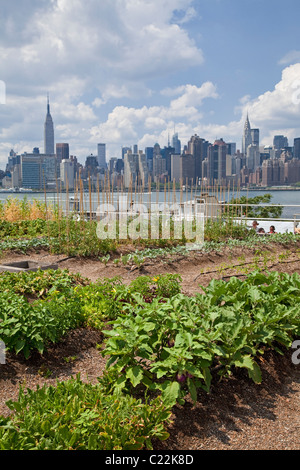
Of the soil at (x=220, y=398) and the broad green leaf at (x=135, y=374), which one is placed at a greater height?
the broad green leaf at (x=135, y=374)

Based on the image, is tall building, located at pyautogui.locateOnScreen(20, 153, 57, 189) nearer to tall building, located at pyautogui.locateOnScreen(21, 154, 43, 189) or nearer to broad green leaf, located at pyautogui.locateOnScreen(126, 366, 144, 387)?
tall building, located at pyautogui.locateOnScreen(21, 154, 43, 189)

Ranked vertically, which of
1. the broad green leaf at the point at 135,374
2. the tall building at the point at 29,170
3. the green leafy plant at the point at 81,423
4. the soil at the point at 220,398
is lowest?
the soil at the point at 220,398

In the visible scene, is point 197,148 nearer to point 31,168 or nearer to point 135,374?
point 31,168

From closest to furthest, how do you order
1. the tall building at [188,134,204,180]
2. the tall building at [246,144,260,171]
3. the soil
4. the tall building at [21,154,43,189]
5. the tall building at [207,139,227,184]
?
the soil → the tall building at [21,154,43,189] → the tall building at [207,139,227,184] → the tall building at [188,134,204,180] → the tall building at [246,144,260,171]

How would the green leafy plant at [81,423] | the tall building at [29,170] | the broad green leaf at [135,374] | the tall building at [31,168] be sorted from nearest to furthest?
1. the green leafy plant at [81,423]
2. the broad green leaf at [135,374]
3. the tall building at [31,168]
4. the tall building at [29,170]

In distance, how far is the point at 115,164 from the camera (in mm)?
22500

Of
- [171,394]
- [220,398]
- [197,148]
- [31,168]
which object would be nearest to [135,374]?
[171,394]

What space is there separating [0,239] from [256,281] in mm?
6804

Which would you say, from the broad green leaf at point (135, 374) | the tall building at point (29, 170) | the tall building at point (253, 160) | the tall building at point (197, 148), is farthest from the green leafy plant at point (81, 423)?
the tall building at point (253, 160)

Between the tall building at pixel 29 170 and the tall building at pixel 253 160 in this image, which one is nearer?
the tall building at pixel 29 170

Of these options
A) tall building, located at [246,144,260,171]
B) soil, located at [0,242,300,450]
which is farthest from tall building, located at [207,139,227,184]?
soil, located at [0,242,300,450]

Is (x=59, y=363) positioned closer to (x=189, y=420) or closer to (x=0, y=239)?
(x=189, y=420)

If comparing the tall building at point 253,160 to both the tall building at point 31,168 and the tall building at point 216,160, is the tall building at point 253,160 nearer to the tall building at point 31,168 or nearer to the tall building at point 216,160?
the tall building at point 216,160

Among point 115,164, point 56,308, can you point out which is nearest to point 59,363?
point 56,308
